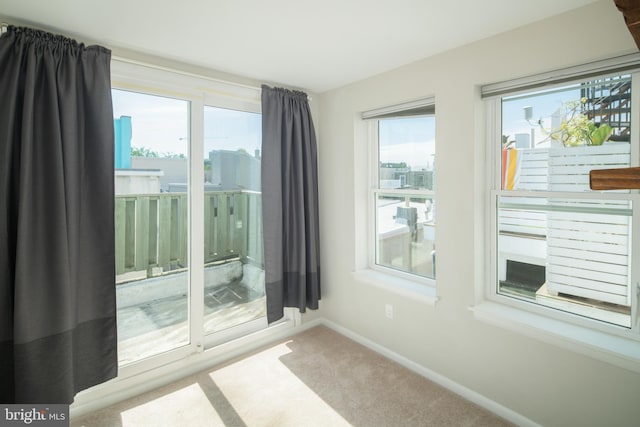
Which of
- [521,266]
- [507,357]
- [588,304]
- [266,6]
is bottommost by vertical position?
[507,357]

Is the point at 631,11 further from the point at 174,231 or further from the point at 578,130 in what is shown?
the point at 174,231

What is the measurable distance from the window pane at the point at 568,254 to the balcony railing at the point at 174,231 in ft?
6.51

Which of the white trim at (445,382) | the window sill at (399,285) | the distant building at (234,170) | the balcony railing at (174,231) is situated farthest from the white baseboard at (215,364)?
the distant building at (234,170)

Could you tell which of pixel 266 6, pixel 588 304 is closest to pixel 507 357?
pixel 588 304

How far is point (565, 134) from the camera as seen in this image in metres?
1.92

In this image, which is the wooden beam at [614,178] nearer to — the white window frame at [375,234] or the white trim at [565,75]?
the white trim at [565,75]

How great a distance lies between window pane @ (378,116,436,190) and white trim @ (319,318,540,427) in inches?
53.9

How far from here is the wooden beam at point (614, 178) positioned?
1.96 feet

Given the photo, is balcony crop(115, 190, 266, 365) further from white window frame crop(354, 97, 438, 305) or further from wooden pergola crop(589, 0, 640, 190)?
wooden pergola crop(589, 0, 640, 190)

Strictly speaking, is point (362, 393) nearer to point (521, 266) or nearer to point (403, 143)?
point (521, 266)

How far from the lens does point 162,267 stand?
8.20 feet

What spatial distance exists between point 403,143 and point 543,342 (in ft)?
5.57

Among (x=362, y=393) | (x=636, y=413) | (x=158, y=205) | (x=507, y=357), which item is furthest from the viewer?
(x=158, y=205)

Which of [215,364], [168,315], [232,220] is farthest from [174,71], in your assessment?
[215,364]
